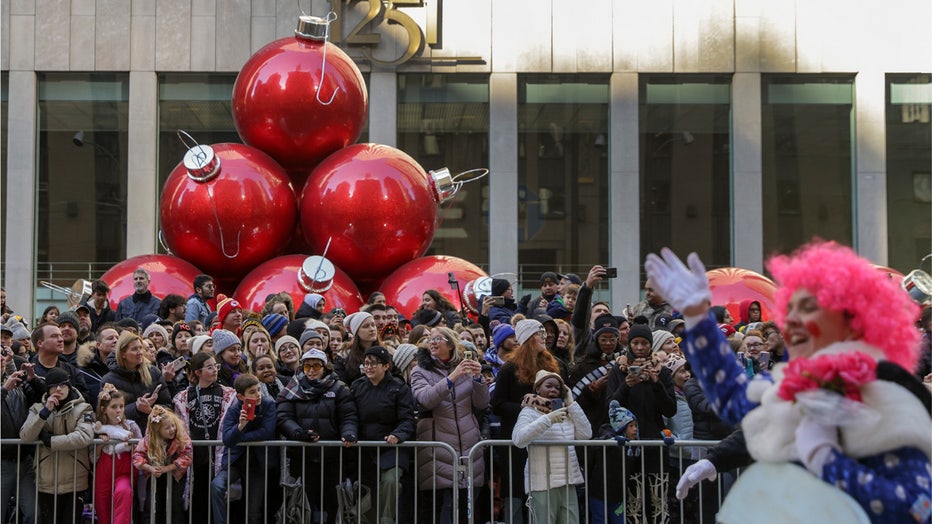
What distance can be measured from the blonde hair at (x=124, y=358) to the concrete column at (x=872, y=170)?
49.8ft

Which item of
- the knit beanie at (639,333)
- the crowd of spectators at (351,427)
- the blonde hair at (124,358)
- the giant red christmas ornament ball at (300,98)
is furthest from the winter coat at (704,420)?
the giant red christmas ornament ball at (300,98)

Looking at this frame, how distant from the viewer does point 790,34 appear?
2066cm

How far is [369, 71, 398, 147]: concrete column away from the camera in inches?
808

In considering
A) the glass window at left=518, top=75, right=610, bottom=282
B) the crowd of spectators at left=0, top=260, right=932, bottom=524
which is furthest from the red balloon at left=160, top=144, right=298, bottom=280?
the glass window at left=518, top=75, right=610, bottom=282

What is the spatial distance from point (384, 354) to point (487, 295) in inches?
163

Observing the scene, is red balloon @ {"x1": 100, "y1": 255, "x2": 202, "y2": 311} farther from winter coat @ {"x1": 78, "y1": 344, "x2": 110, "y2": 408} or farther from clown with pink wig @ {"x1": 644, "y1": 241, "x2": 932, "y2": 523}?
clown with pink wig @ {"x1": 644, "y1": 241, "x2": 932, "y2": 523}

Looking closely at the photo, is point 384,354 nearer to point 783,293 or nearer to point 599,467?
point 599,467

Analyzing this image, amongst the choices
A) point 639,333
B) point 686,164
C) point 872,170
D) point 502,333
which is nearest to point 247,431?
point 502,333

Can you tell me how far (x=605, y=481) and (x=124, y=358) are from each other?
331 cm

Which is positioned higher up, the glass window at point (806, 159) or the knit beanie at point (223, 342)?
the glass window at point (806, 159)

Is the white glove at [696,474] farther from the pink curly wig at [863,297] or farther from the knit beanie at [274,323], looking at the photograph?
the knit beanie at [274,323]

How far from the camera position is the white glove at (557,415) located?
26.2ft

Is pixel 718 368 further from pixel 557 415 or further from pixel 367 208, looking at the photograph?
pixel 367 208

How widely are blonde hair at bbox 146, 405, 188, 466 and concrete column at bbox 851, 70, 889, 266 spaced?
15.5 metres
